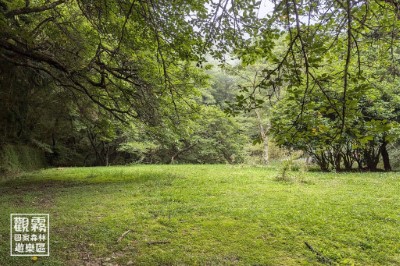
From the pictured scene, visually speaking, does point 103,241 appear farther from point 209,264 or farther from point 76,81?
point 76,81

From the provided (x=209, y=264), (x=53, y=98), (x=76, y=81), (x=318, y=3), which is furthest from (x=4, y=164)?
(x=318, y=3)

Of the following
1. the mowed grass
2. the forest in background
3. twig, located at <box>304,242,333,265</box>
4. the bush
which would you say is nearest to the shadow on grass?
the mowed grass

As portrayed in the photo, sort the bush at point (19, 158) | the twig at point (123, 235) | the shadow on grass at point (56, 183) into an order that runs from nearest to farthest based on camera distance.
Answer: the twig at point (123, 235)
the shadow on grass at point (56, 183)
the bush at point (19, 158)

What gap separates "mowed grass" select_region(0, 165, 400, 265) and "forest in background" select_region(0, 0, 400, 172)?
1280mm

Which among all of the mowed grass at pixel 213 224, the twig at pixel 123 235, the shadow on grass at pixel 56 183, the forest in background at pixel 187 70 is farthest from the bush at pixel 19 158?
the twig at pixel 123 235

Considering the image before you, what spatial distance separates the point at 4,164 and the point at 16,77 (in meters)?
2.85

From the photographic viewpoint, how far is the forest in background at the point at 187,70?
7.63ft

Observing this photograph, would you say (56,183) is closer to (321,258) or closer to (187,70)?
(187,70)

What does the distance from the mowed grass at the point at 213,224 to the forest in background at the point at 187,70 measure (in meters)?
1.28

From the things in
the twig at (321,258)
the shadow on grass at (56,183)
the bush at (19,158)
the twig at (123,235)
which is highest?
the bush at (19,158)

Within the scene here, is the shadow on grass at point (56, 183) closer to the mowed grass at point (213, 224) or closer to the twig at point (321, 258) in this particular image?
the mowed grass at point (213, 224)

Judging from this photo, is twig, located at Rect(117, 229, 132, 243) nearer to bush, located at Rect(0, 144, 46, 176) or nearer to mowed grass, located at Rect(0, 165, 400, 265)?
mowed grass, located at Rect(0, 165, 400, 265)

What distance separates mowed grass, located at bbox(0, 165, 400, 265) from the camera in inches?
129

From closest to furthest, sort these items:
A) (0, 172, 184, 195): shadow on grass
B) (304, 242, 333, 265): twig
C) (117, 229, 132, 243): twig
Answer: (304, 242, 333, 265): twig, (117, 229, 132, 243): twig, (0, 172, 184, 195): shadow on grass
